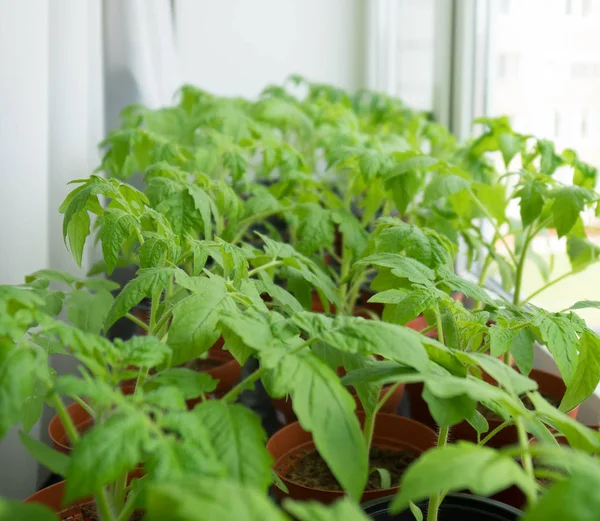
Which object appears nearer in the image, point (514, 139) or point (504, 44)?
point (514, 139)

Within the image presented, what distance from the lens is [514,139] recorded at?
3.92 feet

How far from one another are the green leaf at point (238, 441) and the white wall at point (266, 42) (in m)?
2.93

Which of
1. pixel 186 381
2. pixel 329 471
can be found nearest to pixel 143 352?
pixel 186 381

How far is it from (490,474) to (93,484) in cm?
23

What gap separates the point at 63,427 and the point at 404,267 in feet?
1.99

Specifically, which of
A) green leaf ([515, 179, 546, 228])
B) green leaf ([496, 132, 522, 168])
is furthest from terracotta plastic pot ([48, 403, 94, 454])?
green leaf ([496, 132, 522, 168])

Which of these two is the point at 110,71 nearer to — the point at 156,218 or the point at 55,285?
the point at 55,285

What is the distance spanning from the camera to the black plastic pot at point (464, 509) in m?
0.70

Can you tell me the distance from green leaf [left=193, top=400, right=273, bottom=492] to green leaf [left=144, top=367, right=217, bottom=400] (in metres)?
0.03

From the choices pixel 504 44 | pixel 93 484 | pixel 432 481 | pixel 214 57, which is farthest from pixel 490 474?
pixel 214 57

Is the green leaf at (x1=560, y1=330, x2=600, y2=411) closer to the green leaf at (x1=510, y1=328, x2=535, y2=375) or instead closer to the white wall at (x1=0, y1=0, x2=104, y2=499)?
the green leaf at (x1=510, y1=328, x2=535, y2=375)

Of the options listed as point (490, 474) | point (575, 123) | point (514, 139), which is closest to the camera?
point (490, 474)

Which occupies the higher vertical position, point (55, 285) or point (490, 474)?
point (490, 474)

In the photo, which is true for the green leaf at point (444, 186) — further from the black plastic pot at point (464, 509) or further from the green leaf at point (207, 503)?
the green leaf at point (207, 503)
